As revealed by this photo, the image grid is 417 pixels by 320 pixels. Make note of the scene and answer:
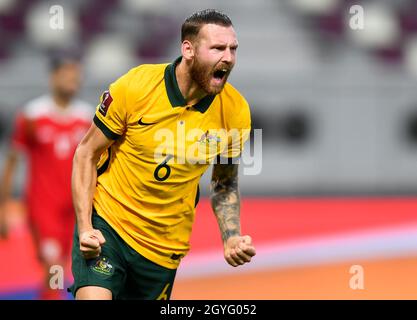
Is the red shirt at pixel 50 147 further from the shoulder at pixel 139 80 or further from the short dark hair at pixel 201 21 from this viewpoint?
the short dark hair at pixel 201 21

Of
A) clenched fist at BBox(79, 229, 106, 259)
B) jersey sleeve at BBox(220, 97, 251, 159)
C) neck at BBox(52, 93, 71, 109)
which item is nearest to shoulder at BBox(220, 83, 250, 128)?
jersey sleeve at BBox(220, 97, 251, 159)

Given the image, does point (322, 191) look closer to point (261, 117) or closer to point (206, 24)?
point (261, 117)

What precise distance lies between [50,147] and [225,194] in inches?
146

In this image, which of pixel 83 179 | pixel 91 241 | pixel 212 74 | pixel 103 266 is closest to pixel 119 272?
pixel 103 266

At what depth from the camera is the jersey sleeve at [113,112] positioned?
5168 millimetres

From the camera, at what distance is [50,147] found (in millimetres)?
9031

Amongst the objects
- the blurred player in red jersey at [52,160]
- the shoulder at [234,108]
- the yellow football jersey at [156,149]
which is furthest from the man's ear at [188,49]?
the blurred player in red jersey at [52,160]

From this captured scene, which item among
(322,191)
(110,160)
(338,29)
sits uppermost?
(338,29)

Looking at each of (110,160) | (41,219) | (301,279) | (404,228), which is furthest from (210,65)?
(404,228)

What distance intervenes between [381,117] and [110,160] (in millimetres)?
12934

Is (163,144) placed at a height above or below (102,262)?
above

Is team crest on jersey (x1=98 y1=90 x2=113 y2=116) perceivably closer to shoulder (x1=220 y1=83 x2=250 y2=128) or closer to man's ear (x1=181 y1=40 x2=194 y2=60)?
man's ear (x1=181 y1=40 x2=194 y2=60)

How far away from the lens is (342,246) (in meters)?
12.5

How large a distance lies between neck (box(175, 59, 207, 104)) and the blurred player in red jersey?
382 centimetres
